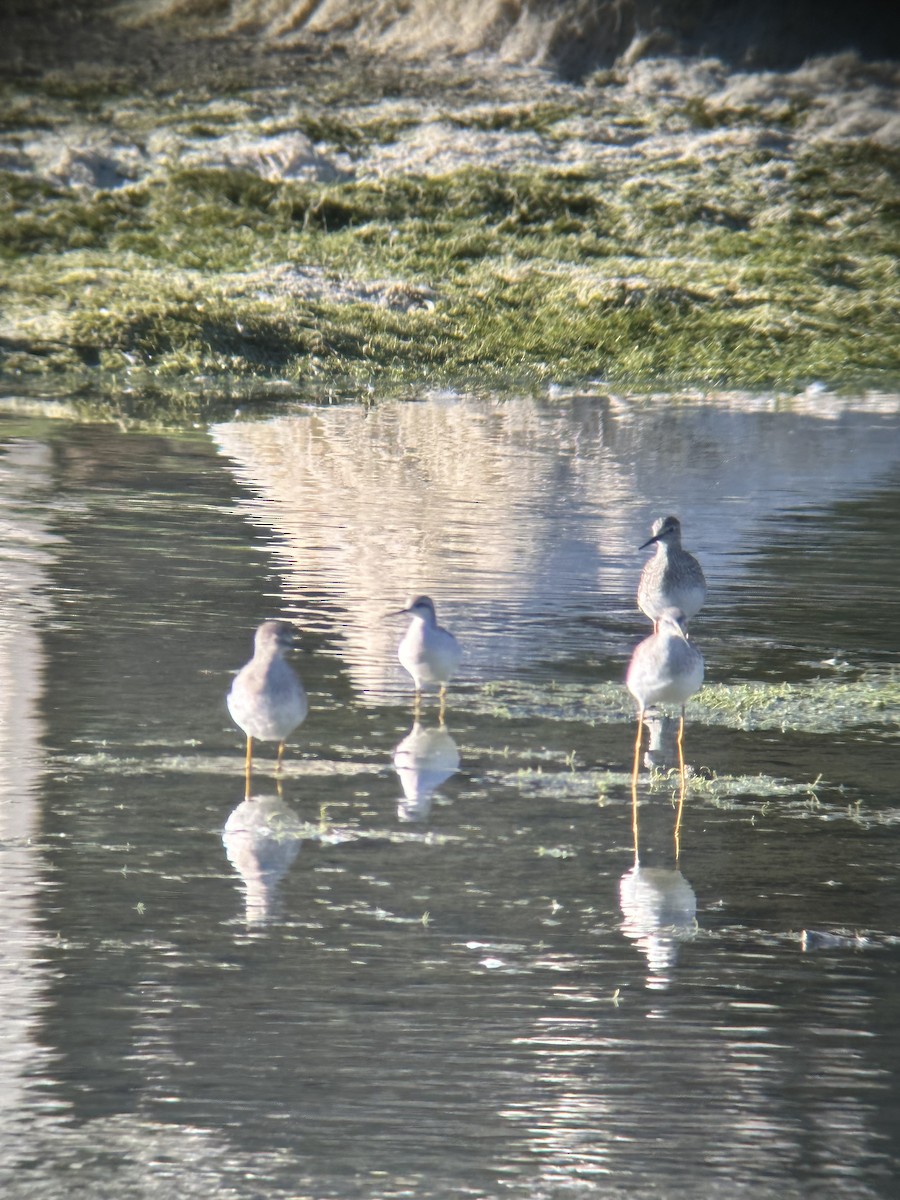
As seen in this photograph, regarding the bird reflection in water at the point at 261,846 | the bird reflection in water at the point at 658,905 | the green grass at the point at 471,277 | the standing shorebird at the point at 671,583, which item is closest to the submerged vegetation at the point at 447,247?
the green grass at the point at 471,277

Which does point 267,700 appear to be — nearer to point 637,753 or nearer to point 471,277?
A: point 637,753

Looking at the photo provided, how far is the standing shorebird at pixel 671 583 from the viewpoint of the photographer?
361 inches

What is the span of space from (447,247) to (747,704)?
1683cm

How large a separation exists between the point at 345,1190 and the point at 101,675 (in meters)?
4.39

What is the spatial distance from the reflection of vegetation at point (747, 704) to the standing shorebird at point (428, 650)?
0.24 meters

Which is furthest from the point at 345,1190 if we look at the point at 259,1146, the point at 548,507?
the point at 548,507

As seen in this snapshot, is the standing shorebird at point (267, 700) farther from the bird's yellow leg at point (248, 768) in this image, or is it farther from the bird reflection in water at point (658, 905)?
the bird reflection in water at point (658, 905)

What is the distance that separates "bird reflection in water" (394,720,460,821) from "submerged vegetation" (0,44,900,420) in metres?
10.7

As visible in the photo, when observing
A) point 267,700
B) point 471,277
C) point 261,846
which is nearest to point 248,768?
point 267,700

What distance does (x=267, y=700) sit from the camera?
22.5 ft

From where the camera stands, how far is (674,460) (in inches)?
587

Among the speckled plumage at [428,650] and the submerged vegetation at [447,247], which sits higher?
the submerged vegetation at [447,247]

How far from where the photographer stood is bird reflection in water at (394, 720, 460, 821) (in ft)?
22.0

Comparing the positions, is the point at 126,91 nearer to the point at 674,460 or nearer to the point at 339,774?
the point at 674,460
